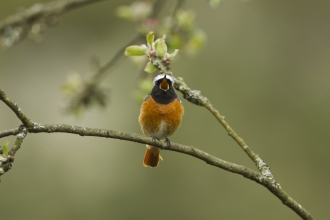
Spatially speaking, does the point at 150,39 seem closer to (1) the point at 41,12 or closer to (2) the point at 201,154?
(2) the point at 201,154

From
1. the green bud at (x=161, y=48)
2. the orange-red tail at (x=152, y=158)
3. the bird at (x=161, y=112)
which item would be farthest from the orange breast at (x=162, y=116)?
the green bud at (x=161, y=48)

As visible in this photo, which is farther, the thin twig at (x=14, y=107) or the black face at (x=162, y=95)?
the black face at (x=162, y=95)

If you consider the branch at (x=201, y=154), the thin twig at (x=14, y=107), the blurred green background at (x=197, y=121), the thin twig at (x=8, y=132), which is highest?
the blurred green background at (x=197, y=121)

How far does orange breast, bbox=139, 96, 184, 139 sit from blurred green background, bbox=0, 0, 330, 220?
2.65m

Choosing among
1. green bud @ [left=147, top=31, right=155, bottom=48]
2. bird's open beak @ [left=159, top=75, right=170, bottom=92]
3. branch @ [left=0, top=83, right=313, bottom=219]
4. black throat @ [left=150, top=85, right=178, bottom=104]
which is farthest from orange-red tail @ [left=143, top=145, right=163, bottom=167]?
branch @ [left=0, top=83, right=313, bottom=219]

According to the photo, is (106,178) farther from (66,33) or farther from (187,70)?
(66,33)

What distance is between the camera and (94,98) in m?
3.44

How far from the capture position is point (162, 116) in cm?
300

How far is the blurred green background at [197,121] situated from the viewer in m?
5.90

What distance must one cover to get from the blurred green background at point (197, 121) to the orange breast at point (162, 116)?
265 cm

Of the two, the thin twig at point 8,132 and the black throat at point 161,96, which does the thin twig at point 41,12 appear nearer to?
the black throat at point 161,96

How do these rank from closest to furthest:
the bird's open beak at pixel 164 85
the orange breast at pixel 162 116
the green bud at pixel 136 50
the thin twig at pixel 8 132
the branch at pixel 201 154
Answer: the thin twig at pixel 8 132 < the branch at pixel 201 154 < the green bud at pixel 136 50 < the bird's open beak at pixel 164 85 < the orange breast at pixel 162 116

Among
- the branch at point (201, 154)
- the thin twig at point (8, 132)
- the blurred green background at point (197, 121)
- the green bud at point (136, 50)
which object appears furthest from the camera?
the blurred green background at point (197, 121)

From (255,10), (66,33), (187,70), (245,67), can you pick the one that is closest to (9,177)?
(66,33)
